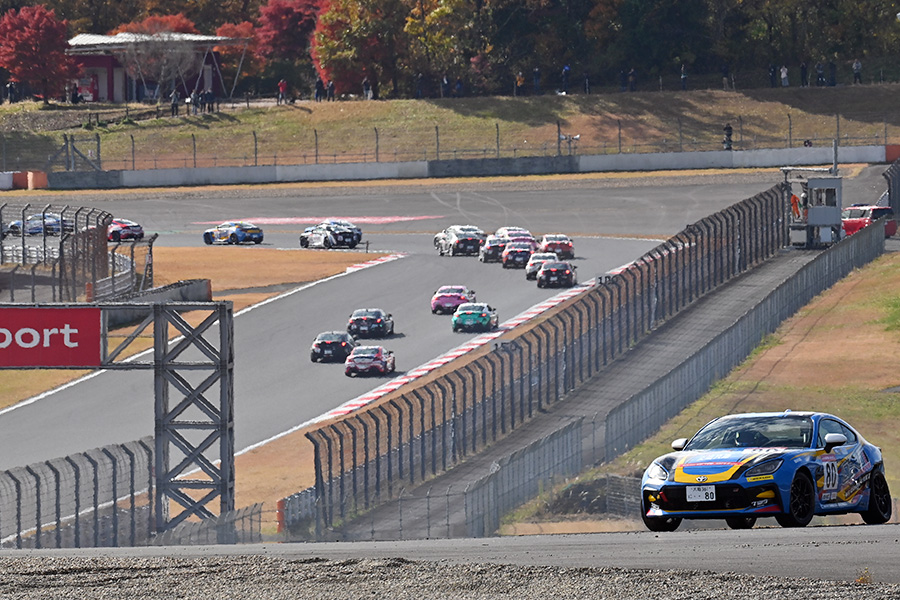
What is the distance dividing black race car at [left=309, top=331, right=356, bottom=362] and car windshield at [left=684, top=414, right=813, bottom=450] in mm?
26009

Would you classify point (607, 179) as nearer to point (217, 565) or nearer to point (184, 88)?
point (184, 88)

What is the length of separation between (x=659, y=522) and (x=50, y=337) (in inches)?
395

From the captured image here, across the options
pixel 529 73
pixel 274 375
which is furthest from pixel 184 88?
pixel 274 375

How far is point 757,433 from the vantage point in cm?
1500

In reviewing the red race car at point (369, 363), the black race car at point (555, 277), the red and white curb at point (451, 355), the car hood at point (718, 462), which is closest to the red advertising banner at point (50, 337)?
the car hood at point (718, 462)

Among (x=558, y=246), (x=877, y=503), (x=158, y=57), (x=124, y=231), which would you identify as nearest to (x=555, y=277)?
(x=558, y=246)

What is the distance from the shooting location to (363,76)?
102000mm

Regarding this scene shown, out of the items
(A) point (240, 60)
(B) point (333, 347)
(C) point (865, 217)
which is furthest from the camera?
(A) point (240, 60)

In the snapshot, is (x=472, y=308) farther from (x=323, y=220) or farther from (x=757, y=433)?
(x=323, y=220)

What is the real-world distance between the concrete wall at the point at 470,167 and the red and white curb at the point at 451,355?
30.3 m

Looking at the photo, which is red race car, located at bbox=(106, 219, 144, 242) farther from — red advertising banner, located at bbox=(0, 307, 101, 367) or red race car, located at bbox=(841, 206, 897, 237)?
red advertising banner, located at bbox=(0, 307, 101, 367)

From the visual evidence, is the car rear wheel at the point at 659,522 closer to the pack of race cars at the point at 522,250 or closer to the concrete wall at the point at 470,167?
the pack of race cars at the point at 522,250

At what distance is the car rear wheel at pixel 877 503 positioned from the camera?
15.3m

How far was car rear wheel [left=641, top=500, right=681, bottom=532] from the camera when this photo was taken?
14.7 m
